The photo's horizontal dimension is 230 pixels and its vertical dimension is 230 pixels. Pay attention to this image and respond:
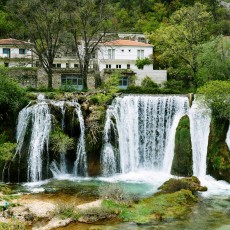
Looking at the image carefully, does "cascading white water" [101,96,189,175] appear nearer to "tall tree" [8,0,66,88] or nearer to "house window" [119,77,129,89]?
"tall tree" [8,0,66,88]

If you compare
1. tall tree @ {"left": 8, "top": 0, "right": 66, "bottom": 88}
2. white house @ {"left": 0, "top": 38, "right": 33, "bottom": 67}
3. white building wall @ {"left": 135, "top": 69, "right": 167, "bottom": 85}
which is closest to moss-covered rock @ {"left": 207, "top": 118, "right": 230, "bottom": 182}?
tall tree @ {"left": 8, "top": 0, "right": 66, "bottom": 88}

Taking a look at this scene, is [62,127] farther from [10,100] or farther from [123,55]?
[123,55]

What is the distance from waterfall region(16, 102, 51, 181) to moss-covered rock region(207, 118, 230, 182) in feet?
34.4

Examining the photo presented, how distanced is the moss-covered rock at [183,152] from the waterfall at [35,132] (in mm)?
8414

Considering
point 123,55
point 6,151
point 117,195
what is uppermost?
point 123,55

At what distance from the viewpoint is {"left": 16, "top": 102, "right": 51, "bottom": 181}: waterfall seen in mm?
24656

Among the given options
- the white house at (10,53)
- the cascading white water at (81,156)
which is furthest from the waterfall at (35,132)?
the white house at (10,53)

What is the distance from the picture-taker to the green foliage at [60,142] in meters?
24.6

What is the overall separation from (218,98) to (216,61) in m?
10.3

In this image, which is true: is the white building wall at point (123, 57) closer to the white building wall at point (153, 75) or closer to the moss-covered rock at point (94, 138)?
the white building wall at point (153, 75)

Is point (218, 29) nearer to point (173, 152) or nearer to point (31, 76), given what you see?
point (31, 76)

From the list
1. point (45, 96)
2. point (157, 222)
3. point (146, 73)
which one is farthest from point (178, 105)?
point (146, 73)

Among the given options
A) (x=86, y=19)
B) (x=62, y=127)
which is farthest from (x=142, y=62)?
(x=62, y=127)

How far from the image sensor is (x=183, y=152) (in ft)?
83.1
